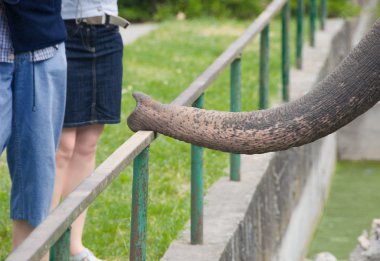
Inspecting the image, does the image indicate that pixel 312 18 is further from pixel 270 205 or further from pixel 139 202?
pixel 139 202

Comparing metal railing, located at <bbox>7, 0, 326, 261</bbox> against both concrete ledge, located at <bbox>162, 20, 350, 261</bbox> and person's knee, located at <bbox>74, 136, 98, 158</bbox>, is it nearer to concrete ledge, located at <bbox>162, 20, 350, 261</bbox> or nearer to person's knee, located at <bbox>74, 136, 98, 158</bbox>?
concrete ledge, located at <bbox>162, 20, 350, 261</bbox>

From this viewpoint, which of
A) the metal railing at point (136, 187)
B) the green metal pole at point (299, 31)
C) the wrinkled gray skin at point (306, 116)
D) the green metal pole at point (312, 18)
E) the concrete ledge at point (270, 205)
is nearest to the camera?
the metal railing at point (136, 187)

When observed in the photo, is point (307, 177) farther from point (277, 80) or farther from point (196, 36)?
point (196, 36)

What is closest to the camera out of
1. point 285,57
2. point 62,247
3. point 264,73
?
point 62,247

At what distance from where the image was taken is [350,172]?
10594 mm

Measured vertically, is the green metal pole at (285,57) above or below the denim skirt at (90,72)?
below

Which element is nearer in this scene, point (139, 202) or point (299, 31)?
point (139, 202)

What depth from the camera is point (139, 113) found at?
4.19 m

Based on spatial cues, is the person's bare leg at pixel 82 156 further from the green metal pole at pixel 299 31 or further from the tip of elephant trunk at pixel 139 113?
the green metal pole at pixel 299 31

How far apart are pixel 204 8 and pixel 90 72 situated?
7.25 meters

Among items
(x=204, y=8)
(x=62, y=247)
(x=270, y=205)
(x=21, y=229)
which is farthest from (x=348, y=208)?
(x=62, y=247)

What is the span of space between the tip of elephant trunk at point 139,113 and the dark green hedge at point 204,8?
25.8ft

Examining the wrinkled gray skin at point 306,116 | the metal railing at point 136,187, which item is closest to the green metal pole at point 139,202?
the metal railing at point 136,187

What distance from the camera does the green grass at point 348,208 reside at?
862cm
